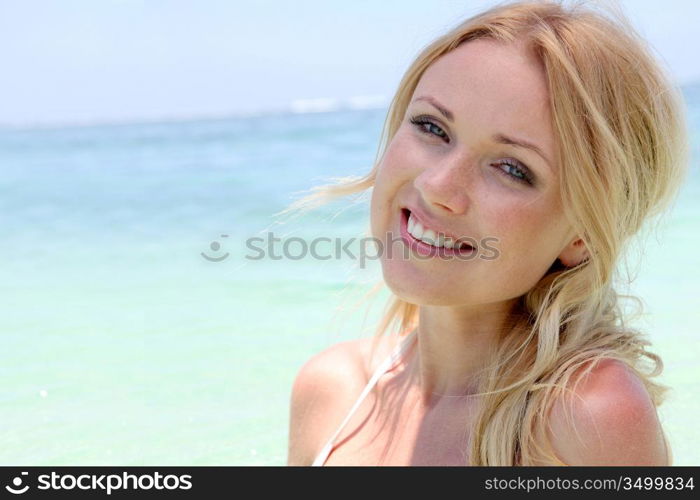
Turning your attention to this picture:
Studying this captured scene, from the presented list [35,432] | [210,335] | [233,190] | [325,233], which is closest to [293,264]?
[325,233]

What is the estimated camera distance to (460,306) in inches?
94.8

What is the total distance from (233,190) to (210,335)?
5227 millimetres

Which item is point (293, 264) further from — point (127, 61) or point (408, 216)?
point (127, 61)

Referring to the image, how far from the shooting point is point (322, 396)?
2822mm

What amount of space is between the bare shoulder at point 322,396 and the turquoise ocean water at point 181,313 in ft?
0.44

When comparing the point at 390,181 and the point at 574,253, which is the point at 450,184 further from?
the point at 574,253

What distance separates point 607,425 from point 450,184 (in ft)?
2.14

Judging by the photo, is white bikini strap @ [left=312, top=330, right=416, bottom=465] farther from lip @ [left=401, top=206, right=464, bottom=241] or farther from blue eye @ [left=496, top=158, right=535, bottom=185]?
blue eye @ [left=496, top=158, right=535, bottom=185]

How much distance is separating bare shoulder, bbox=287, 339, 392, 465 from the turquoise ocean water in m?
0.14

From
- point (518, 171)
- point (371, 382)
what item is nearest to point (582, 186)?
point (518, 171)

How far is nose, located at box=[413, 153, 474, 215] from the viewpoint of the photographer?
7.13 feet

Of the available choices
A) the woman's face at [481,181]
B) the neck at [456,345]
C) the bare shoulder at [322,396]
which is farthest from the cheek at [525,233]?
the bare shoulder at [322,396]
